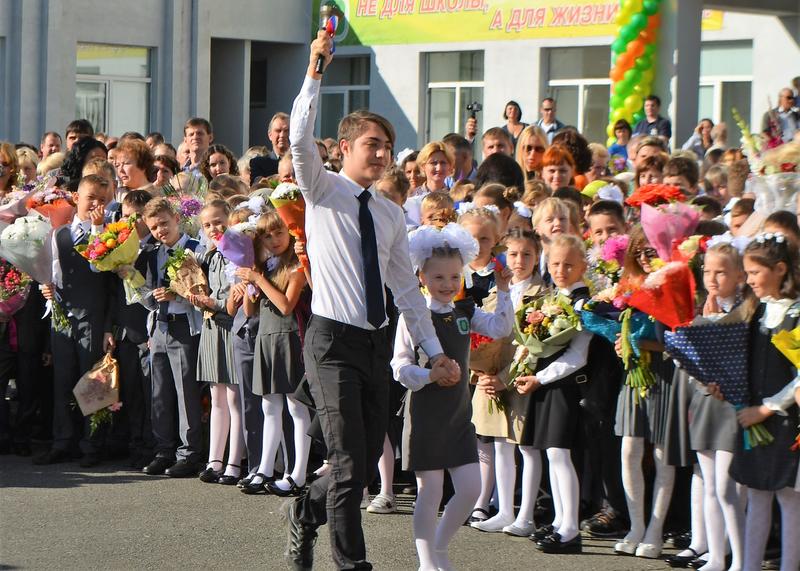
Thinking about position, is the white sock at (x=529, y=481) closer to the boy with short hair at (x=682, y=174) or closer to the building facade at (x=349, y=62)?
the boy with short hair at (x=682, y=174)

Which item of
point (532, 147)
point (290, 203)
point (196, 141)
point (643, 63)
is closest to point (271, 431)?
point (290, 203)

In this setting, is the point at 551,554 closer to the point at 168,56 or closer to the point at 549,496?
the point at 549,496

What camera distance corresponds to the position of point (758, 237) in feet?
20.9

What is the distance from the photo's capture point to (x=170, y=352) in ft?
29.8

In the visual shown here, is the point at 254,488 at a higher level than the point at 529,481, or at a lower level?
lower

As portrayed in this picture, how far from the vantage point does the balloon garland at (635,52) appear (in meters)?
20.2

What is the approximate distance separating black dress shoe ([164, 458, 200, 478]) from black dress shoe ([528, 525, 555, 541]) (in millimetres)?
2708

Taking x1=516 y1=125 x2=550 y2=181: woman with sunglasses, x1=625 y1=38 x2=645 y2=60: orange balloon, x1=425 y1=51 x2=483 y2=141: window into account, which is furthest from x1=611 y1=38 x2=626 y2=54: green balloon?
x1=516 y1=125 x2=550 y2=181: woman with sunglasses

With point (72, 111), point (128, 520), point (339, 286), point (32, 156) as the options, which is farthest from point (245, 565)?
point (72, 111)

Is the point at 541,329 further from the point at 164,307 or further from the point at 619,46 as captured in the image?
the point at 619,46

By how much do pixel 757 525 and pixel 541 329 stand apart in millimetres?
1619

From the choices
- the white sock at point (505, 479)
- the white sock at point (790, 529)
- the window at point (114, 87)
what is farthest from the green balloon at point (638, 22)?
the white sock at point (790, 529)

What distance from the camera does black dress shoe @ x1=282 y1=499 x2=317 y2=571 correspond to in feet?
20.6

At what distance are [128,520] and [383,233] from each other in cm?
262
